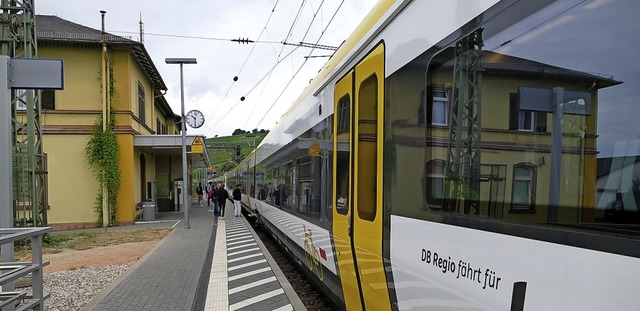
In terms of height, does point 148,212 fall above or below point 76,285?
below

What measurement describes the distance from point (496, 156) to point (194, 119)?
17.3m

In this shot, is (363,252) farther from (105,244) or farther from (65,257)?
(105,244)

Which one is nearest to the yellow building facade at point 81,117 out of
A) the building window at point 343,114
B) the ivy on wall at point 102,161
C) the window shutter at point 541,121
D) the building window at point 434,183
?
the ivy on wall at point 102,161

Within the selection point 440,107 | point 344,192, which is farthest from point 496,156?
point 344,192

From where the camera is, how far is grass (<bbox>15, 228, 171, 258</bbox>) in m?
12.8

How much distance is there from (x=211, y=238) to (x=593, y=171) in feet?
45.5

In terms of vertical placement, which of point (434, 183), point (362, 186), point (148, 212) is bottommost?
point (148, 212)

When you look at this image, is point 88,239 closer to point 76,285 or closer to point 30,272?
point 76,285

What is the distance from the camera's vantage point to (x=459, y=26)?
2590mm

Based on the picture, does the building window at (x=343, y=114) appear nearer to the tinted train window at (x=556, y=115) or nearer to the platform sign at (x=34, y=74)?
the tinted train window at (x=556, y=115)

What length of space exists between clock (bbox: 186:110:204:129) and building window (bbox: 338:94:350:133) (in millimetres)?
14293

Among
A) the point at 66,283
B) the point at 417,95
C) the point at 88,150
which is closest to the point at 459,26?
the point at 417,95

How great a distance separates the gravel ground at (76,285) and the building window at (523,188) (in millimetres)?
6426

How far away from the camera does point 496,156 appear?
2.34 metres
